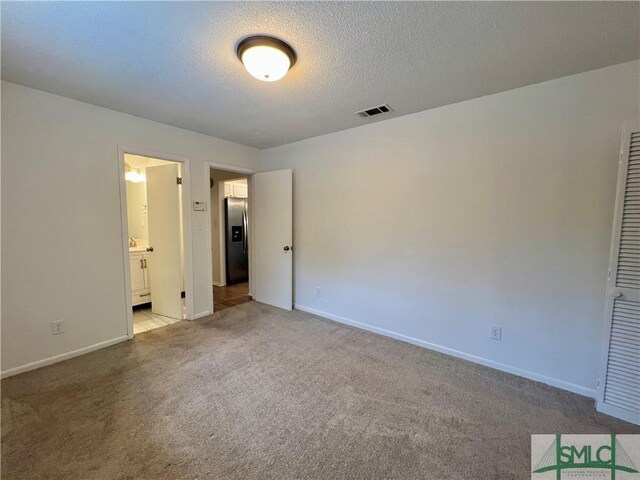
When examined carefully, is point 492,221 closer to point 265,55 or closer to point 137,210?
point 265,55

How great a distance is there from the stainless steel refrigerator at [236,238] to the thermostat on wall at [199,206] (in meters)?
1.71

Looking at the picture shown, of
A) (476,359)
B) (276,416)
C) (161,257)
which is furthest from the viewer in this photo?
(161,257)

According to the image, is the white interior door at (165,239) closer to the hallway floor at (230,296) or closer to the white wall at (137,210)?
the hallway floor at (230,296)

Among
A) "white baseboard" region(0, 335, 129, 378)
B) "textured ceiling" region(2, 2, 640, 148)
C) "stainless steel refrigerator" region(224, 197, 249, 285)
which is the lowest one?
"white baseboard" region(0, 335, 129, 378)

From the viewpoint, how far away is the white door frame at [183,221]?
2.79m

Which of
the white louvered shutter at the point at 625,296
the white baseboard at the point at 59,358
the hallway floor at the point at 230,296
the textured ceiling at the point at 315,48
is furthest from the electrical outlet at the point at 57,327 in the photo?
the white louvered shutter at the point at 625,296

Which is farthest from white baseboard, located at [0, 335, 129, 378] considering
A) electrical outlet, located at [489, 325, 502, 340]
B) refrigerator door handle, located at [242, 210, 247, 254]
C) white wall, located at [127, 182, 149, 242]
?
electrical outlet, located at [489, 325, 502, 340]

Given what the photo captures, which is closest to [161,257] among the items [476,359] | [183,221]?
[183,221]

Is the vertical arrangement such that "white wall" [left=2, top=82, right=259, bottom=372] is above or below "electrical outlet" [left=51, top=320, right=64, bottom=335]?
above

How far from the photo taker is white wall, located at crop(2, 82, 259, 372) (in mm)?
2195

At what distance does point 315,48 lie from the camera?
67.9 inches

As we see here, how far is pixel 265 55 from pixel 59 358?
318cm

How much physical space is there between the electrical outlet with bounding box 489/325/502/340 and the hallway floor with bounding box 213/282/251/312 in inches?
133
